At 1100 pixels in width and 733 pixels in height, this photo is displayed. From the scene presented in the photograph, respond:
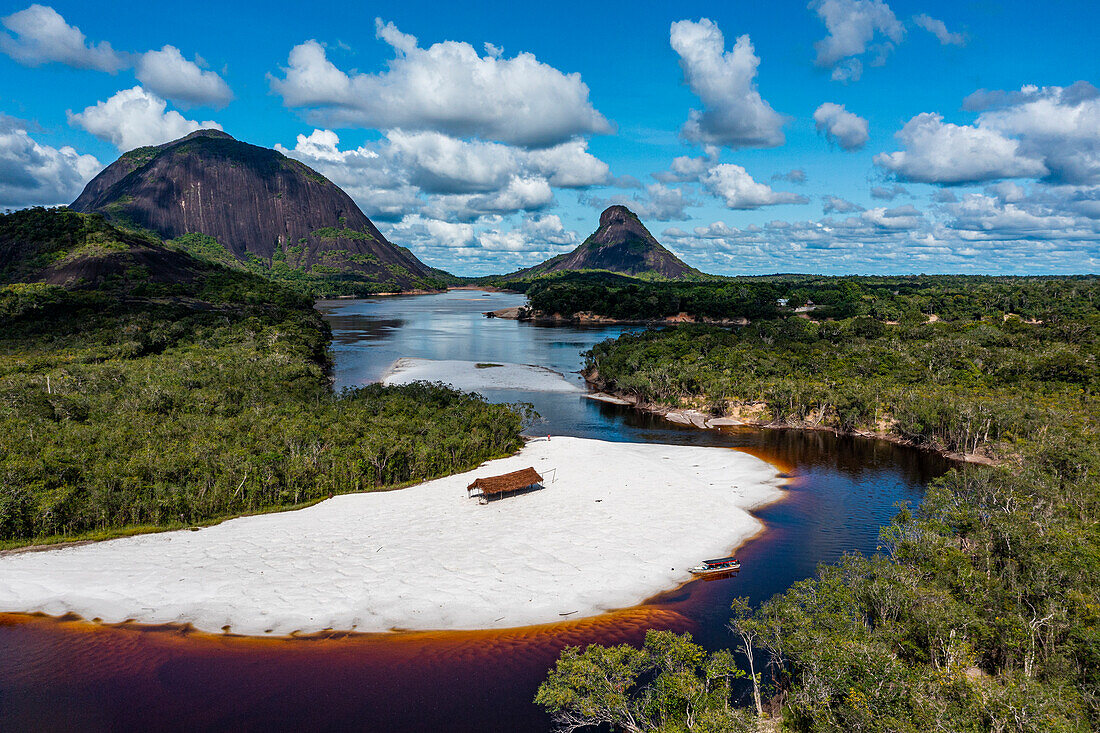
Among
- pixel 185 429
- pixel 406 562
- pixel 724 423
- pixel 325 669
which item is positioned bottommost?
pixel 325 669

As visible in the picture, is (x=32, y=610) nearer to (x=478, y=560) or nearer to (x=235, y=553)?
Result: (x=235, y=553)

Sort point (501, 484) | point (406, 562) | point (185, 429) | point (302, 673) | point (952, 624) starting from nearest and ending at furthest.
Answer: point (952, 624), point (302, 673), point (406, 562), point (501, 484), point (185, 429)

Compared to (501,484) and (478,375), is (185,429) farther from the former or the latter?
(478,375)

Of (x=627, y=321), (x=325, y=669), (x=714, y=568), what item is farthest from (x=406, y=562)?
(x=627, y=321)

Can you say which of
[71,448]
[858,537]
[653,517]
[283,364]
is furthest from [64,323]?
[858,537]

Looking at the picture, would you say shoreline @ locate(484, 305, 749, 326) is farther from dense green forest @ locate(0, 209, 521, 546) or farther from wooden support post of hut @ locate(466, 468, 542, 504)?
wooden support post of hut @ locate(466, 468, 542, 504)

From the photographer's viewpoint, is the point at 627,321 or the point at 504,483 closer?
the point at 504,483

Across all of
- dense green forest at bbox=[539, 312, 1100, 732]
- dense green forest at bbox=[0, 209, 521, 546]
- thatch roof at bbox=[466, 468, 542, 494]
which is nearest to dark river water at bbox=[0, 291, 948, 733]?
dense green forest at bbox=[539, 312, 1100, 732]
